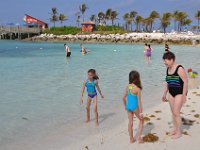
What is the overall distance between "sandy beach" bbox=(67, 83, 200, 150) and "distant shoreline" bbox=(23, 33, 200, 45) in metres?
64.7

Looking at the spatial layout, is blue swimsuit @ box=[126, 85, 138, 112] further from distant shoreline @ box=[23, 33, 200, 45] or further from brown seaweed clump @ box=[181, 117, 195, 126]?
distant shoreline @ box=[23, 33, 200, 45]

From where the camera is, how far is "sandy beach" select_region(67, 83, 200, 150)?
21.2 ft

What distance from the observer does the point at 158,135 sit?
7.08 m

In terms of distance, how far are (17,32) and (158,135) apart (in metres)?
112

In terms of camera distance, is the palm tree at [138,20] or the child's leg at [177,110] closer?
the child's leg at [177,110]

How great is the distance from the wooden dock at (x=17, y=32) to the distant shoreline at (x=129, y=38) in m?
2.87

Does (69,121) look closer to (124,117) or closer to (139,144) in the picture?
(124,117)

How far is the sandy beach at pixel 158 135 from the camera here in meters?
6.45

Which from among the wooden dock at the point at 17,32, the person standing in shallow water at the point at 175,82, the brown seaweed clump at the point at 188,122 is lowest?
the brown seaweed clump at the point at 188,122

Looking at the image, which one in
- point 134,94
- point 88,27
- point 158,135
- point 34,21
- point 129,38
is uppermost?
point 34,21

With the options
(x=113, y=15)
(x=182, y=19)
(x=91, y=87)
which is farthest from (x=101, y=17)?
(x=91, y=87)

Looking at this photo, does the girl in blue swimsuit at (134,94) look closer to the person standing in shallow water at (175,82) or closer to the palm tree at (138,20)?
the person standing in shallow water at (175,82)

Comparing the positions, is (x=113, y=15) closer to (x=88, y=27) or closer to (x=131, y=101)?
(x=88, y=27)

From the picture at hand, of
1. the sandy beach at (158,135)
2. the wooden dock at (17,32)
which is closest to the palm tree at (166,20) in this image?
the wooden dock at (17,32)
